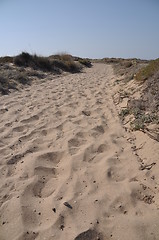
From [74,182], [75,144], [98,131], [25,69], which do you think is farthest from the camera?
[25,69]

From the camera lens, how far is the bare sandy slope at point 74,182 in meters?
2.38

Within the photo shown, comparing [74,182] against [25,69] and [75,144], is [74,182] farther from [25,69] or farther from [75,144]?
[25,69]

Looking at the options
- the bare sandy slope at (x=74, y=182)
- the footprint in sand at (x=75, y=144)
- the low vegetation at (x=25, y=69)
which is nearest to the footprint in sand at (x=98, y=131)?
the bare sandy slope at (x=74, y=182)

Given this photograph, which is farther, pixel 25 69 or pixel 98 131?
pixel 25 69

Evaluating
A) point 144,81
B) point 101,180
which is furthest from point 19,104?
point 101,180

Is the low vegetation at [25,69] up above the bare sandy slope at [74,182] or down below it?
below

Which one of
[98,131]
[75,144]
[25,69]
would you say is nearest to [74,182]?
[75,144]

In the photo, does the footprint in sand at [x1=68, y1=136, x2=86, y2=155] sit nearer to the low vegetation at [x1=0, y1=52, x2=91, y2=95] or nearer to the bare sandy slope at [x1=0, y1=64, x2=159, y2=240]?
the bare sandy slope at [x1=0, y1=64, x2=159, y2=240]

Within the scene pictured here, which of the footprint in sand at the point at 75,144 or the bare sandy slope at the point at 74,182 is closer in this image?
the bare sandy slope at the point at 74,182

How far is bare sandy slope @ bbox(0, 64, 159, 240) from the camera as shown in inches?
93.8

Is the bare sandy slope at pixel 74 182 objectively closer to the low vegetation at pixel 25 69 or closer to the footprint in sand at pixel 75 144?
the footprint in sand at pixel 75 144

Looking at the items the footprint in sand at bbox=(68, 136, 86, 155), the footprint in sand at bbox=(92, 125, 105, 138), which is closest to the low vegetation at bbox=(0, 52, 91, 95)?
the footprint in sand at bbox=(92, 125, 105, 138)

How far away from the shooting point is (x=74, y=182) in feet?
10.1

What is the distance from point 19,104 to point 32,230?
15.4 ft
